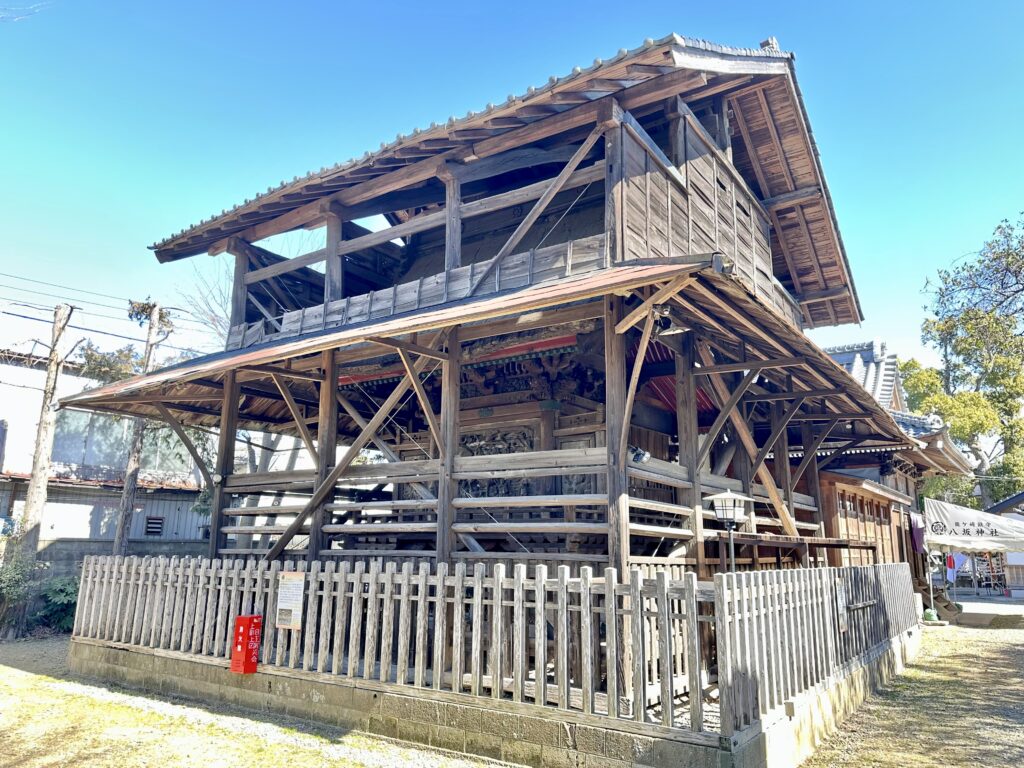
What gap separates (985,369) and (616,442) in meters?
28.2

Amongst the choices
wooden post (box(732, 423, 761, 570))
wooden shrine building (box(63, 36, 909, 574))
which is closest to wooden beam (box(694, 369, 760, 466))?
wooden shrine building (box(63, 36, 909, 574))

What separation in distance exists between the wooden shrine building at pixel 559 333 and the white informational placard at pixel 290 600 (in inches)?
64.1

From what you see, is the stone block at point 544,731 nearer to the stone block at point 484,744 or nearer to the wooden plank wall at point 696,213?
the stone block at point 484,744

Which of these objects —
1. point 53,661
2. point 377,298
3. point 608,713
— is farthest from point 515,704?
point 53,661

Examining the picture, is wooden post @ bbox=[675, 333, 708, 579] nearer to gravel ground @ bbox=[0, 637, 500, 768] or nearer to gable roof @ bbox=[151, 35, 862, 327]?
gable roof @ bbox=[151, 35, 862, 327]

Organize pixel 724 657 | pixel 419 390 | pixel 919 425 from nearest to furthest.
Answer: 1. pixel 724 657
2. pixel 419 390
3. pixel 919 425

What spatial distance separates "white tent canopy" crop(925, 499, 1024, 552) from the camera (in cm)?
1633

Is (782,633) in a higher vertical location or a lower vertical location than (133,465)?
lower

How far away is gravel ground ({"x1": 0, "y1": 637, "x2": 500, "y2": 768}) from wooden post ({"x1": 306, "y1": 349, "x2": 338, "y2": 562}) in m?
2.48

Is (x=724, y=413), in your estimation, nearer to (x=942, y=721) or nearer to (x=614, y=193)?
(x=614, y=193)

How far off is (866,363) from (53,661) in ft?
75.3

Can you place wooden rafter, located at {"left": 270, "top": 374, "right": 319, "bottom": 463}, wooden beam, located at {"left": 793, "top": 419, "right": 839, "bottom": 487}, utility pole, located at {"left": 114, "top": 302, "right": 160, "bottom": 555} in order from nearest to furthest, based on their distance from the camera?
wooden rafter, located at {"left": 270, "top": 374, "right": 319, "bottom": 463}
wooden beam, located at {"left": 793, "top": 419, "right": 839, "bottom": 487}
utility pole, located at {"left": 114, "top": 302, "right": 160, "bottom": 555}

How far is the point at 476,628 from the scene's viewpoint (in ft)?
18.4

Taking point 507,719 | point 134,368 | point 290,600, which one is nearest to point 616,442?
point 507,719
